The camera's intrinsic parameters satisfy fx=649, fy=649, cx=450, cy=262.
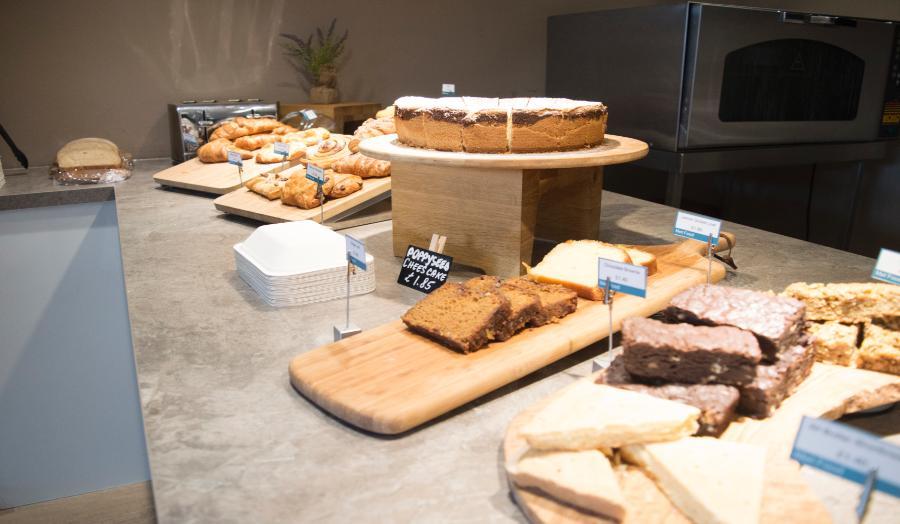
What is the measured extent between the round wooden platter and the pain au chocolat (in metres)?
0.03

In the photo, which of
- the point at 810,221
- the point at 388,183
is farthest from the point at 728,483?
the point at 810,221

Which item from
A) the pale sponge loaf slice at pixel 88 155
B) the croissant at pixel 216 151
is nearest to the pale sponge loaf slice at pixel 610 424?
the croissant at pixel 216 151

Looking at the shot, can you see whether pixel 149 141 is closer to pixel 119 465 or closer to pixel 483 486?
pixel 119 465

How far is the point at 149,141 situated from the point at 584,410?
355 cm

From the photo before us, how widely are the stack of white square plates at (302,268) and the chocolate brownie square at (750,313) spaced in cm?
84

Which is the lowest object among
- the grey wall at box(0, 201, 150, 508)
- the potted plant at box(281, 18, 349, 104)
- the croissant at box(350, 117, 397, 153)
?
the grey wall at box(0, 201, 150, 508)

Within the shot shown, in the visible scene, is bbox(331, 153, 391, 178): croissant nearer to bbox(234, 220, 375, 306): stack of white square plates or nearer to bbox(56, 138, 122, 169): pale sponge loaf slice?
bbox(234, 220, 375, 306): stack of white square plates

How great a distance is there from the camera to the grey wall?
2.67 m

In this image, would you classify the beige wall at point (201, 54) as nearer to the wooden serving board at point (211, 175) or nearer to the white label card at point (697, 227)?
the wooden serving board at point (211, 175)

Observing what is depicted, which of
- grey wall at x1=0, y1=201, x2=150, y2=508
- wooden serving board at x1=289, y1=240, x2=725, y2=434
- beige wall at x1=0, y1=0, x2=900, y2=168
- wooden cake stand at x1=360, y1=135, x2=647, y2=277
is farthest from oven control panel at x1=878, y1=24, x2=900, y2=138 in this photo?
grey wall at x1=0, y1=201, x2=150, y2=508

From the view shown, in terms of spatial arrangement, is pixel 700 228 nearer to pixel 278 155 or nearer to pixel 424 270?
pixel 424 270

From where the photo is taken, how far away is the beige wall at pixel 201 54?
343cm

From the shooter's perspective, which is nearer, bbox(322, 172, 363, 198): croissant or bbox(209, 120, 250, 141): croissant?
bbox(322, 172, 363, 198): croissant

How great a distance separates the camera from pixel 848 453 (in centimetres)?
73
